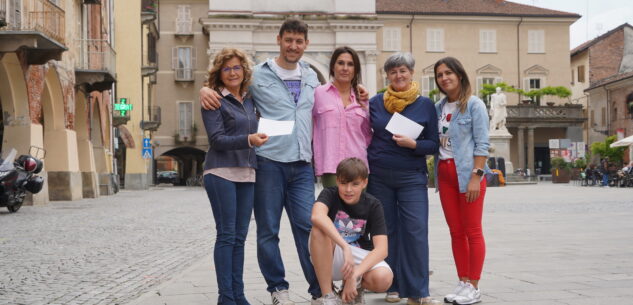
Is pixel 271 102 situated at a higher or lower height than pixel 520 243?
higher

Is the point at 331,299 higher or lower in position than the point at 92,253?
higher

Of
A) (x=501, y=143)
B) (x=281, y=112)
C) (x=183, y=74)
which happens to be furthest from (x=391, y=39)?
(x=281, y=112)

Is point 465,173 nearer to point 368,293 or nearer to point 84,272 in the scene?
point 368,293

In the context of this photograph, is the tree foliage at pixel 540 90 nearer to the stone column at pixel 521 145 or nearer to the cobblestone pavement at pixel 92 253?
the stone column at pixel 521 145

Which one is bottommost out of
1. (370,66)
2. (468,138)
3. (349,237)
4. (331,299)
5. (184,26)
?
(331,299)

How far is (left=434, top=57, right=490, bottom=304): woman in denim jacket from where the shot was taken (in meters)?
6.01

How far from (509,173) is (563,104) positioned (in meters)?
26.6

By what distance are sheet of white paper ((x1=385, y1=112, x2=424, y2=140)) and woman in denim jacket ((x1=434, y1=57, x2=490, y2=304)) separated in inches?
14.4

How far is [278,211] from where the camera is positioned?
230 inches

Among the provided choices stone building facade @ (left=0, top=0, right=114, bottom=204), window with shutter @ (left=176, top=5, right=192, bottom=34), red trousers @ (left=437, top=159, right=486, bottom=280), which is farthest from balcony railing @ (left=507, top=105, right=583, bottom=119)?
red trousers @ (left=437, top=159, right=486, bottom=280)

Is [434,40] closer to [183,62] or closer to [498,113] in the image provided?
[183,62]

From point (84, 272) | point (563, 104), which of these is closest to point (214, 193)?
point (84, 272)

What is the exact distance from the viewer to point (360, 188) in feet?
17.8

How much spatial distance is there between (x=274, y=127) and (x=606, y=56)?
6800cm
